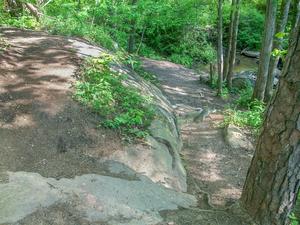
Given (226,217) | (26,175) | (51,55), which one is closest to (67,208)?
(26,175)

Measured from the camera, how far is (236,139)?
8.70 meters

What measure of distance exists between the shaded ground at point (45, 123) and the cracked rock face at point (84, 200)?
366mm

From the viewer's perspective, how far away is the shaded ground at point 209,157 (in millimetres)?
6262

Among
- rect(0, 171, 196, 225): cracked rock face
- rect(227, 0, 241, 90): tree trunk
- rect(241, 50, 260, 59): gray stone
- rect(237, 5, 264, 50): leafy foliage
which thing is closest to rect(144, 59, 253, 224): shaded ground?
rect(0, 171, 196, 225): cracked rock face

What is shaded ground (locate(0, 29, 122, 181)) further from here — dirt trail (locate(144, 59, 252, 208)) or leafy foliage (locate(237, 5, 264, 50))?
leafy foliage (locate(237, 5, 264, 50))

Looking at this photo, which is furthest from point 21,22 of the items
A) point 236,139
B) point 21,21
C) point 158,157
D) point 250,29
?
point 250,29

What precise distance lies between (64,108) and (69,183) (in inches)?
78.2

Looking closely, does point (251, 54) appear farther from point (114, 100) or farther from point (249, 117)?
point (114, 100)

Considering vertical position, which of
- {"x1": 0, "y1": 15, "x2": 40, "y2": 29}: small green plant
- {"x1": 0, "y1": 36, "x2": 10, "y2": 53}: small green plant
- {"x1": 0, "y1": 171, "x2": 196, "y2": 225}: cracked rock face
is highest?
{"x1": 0, "y1": 15, "x2": 40, "y2": 29}: small green plant

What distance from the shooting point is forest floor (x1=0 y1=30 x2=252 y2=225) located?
4.45 m

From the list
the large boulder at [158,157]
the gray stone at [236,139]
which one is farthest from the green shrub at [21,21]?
the gray stone at [236,139]

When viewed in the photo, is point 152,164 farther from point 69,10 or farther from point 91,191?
point 69,10

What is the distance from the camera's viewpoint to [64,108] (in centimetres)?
599

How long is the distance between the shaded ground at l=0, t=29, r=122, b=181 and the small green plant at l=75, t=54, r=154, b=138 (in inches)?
8.4
